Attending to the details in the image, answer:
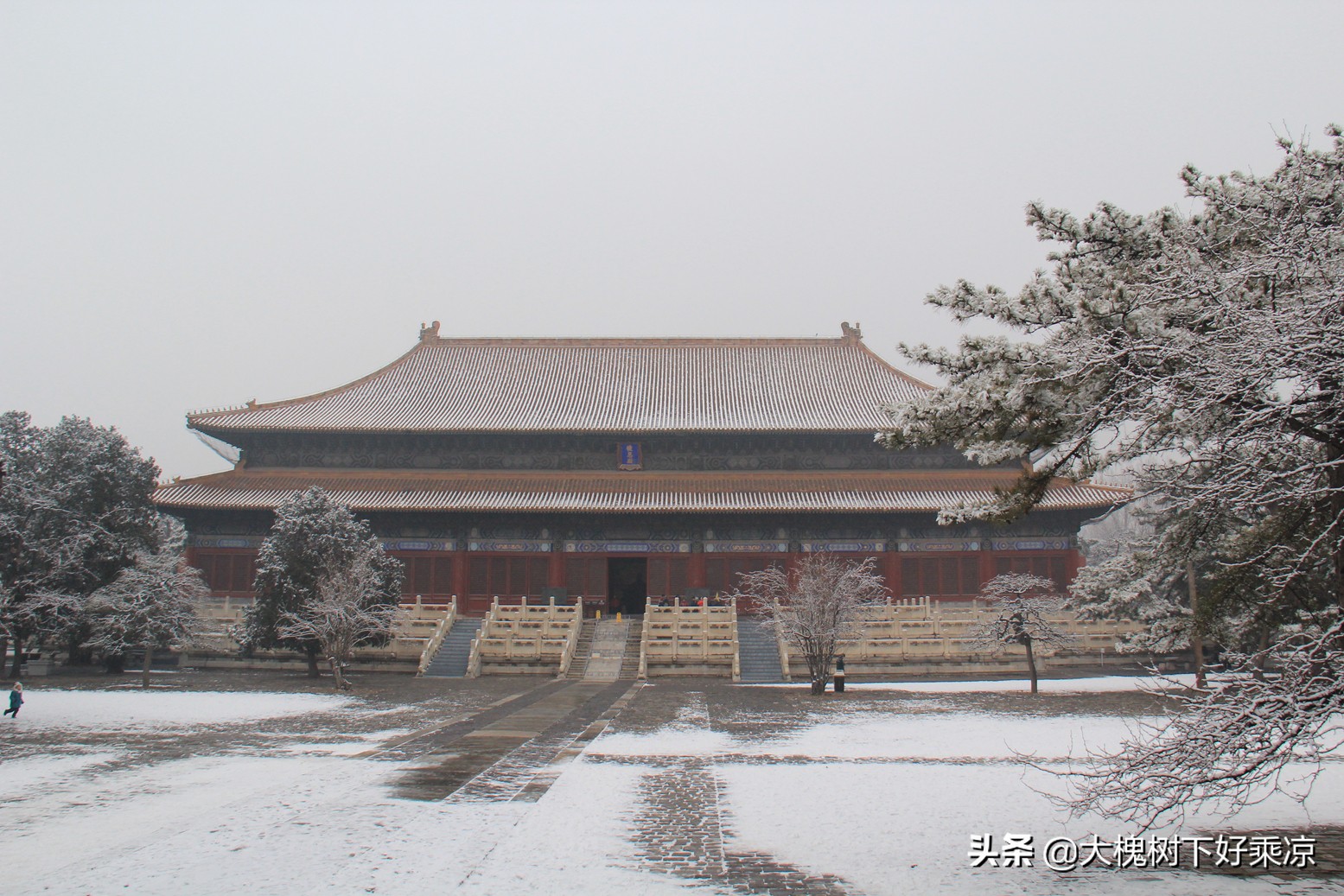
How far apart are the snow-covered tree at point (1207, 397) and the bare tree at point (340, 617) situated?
A: 19.4 metres

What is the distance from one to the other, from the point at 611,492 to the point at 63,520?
60.1 ft

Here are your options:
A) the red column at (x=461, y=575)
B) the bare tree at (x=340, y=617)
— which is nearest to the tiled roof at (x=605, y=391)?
the red column at (x=461, y=575)

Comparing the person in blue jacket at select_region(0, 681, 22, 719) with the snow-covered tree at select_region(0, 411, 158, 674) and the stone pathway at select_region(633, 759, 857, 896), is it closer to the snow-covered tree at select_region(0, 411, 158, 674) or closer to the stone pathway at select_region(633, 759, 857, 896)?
the snow-covered tree at select_region(0, 411, 158, 674)

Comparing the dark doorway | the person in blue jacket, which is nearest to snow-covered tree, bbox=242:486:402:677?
the person in blue jacket

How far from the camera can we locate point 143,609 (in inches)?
946

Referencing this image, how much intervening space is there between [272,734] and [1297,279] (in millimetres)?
15911

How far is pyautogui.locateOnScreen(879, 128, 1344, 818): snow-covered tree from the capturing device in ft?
18.6

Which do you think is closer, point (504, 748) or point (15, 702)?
point (504, 748)

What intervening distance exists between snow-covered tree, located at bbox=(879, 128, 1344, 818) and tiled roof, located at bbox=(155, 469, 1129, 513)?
25.6 m

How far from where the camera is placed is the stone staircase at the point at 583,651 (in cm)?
2675

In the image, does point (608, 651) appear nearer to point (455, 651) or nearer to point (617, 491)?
point (455, 651)

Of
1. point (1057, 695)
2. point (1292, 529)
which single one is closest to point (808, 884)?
point (1292, 529)

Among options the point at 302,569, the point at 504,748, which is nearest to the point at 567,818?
the point at 504,748

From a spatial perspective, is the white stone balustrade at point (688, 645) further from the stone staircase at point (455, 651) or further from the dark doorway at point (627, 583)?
the dark doorway at point (627, 583)
